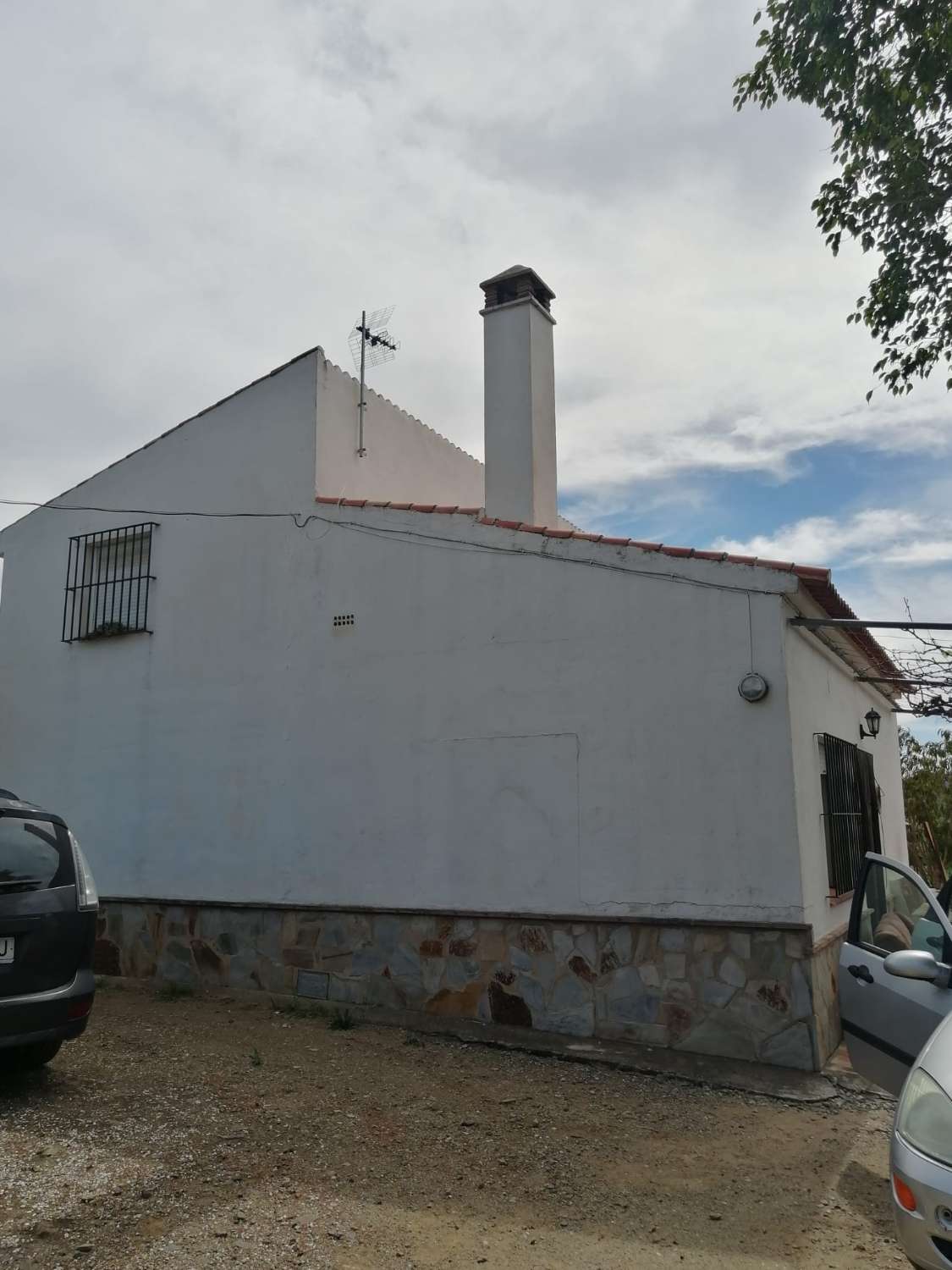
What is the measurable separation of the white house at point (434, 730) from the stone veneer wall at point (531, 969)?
22mm

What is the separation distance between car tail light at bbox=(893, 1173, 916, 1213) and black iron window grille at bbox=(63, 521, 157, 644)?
813 centimetres

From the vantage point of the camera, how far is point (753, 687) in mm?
6387

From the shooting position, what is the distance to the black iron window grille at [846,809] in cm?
729

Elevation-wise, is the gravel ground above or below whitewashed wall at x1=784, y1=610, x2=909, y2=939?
below

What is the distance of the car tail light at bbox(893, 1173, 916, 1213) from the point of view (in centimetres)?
286

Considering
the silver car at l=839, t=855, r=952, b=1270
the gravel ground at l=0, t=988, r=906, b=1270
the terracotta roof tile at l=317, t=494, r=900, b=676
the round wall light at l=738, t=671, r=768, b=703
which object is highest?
the terracotta roof tile at l=317, t=494, r=900, b=676

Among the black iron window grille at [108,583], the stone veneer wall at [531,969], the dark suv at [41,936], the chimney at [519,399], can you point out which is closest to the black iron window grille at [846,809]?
the stone veneer wall at [531,969]

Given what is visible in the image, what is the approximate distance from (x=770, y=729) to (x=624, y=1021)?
218cm

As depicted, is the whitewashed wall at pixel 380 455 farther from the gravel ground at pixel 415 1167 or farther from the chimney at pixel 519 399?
the gravel ground at pixel 415 1167

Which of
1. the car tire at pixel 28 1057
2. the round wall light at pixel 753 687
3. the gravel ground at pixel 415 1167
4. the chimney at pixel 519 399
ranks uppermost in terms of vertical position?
the chimney at pixel 519 399

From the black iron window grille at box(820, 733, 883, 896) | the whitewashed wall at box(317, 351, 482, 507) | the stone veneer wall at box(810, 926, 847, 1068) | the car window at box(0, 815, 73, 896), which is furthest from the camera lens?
the whitewashed wall at box(317, 351, 482, 507)

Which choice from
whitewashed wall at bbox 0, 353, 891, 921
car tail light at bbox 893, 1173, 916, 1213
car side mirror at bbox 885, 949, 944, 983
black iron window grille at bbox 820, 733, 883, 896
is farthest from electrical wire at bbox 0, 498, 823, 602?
car tail light at bbox 893, 1173, 916, 1213

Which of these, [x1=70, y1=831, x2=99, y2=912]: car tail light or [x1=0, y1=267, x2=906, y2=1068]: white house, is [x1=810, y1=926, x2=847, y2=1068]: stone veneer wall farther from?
[x1=70, y1=831, x2=99, y2=912]: car tail light

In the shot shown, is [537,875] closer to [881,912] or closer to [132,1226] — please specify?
[881,912]
